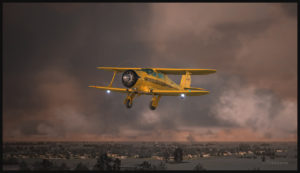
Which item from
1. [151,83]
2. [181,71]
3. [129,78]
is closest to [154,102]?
[151,83]

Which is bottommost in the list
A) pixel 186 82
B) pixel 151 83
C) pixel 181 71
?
pixel 151 83

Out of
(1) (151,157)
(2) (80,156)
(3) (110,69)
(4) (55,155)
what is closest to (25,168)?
(3) (110,69)

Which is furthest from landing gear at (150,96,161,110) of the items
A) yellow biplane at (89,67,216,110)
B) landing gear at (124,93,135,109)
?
landing gear at (124,93,135,109)

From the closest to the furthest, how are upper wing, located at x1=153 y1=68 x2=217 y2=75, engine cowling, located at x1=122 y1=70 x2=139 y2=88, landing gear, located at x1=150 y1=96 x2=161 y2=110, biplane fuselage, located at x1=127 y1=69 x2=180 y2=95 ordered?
engine cowling, located at x1=122 y1=70 x2=139 y2=88 < biplane fuselage, located at x1=127 y1=69 x2=180 y2=95 < upper wing, located at x1=153 y1=68 x2=217 y2=75 < landing gear, located at x1=150 y1=96 x2=161 y2=110

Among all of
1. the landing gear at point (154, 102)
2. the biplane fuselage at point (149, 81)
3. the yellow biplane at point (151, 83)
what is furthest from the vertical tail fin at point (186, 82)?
the landing gear at point (154, 102)

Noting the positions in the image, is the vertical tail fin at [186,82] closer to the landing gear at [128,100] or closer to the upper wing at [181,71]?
the upper wing at [181,71]

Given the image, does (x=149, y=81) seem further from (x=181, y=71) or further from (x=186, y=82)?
(x=186, y=82)


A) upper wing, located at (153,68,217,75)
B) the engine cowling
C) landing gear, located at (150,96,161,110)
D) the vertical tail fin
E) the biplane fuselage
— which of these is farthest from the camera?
the vertical tail fin

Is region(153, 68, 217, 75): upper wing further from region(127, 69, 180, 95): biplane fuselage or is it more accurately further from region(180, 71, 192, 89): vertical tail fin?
region(180, 71, 192, 89): vertical tail fin

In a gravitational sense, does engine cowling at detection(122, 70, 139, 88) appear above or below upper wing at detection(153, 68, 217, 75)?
below
